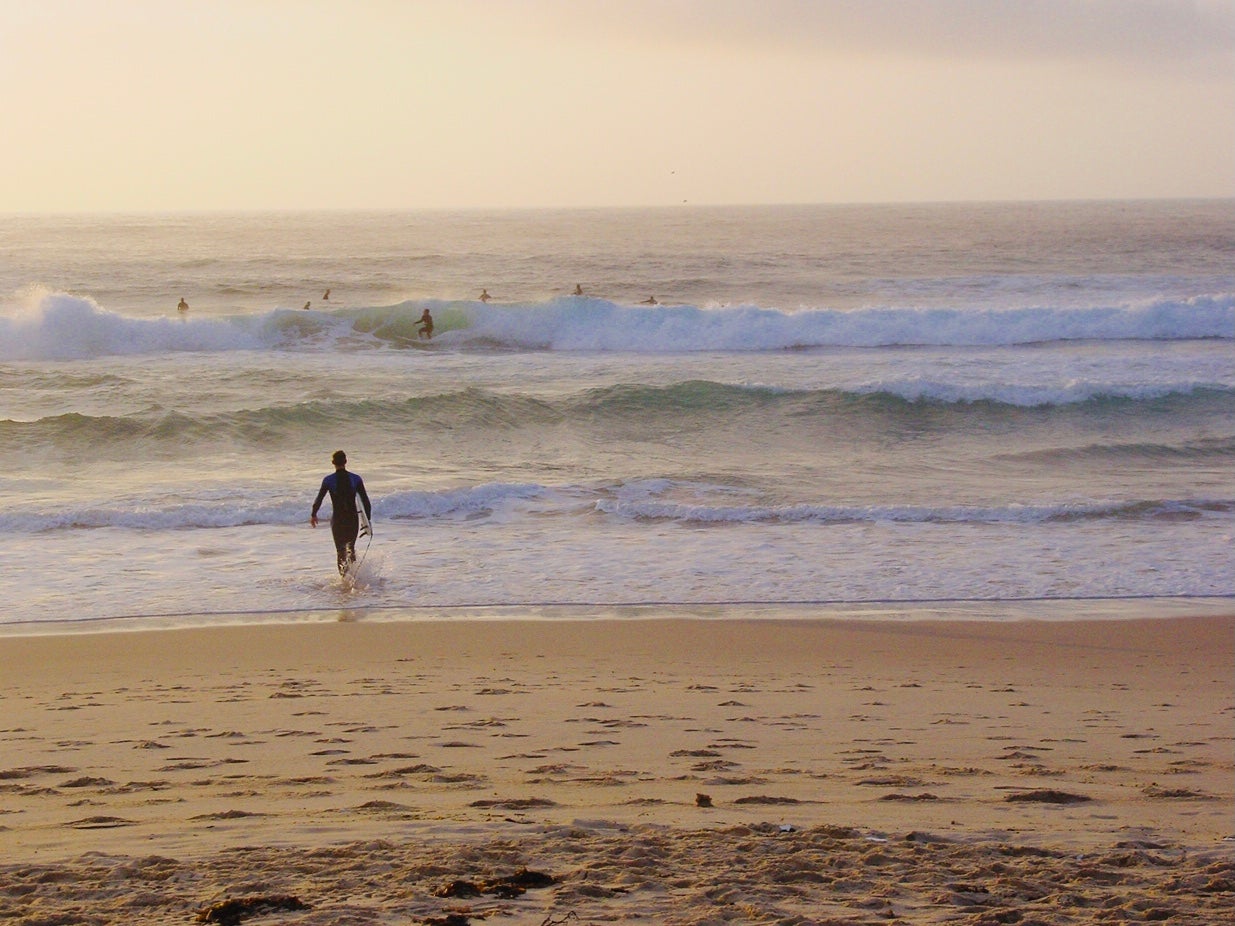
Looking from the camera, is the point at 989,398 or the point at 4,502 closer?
the point at 4,502

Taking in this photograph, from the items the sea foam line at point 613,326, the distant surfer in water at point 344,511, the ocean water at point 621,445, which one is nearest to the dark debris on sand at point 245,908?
the ocean water at point 621,445

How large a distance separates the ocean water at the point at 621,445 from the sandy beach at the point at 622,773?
1261mm

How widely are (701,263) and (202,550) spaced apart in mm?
40271

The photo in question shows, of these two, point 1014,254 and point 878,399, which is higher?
point 1014,254

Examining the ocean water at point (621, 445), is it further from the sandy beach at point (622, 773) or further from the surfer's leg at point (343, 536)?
the sandy beach at point (622, 773)

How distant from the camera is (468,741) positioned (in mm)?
5605

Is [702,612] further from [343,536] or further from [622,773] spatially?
[622,773]

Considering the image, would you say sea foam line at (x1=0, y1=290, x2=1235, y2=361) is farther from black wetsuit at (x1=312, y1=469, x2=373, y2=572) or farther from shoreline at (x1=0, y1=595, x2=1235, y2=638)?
shoreline at (x1=0, y1=595, x2=1235, y2=638)

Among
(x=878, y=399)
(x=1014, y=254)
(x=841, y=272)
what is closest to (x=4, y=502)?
(x=878, y=399)

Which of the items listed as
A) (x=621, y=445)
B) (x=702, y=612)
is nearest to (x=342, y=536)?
(x=702, y=612)

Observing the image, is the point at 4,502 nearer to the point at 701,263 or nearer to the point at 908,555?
the point at 908,555

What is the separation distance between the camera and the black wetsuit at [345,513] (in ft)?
32.8

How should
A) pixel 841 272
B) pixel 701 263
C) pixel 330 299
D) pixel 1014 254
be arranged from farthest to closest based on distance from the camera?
pixel 1014 254 < pixel 701 263 < pixel 841 272 < pixel 330 299

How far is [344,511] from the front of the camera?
1002 centimetres
